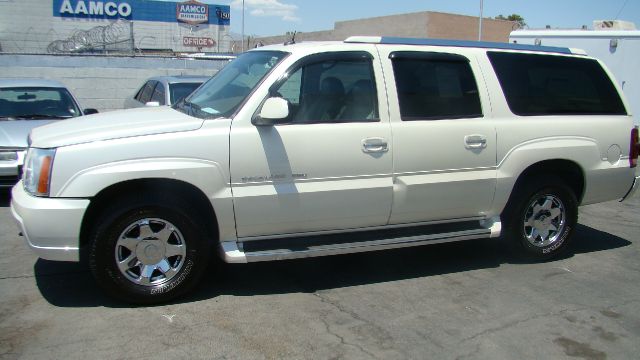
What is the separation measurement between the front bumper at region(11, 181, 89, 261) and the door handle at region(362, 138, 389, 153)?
2.13m

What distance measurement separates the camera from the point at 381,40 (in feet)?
16.9

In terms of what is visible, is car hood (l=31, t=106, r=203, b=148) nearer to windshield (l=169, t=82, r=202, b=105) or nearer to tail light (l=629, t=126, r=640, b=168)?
windshield (l=169, t=82, r=202, b=105)

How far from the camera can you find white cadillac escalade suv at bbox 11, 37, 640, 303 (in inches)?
169

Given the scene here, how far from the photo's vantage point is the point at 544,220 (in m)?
5.93

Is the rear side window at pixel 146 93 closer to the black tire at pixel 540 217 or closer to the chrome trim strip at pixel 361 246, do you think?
the chrome trim strip at pixel 361 246

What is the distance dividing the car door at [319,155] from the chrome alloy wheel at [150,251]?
502mm

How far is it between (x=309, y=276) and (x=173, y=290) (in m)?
1.27

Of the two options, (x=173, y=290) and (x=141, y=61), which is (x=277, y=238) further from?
(x=141, y=61)

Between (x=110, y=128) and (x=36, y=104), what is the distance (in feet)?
15.9

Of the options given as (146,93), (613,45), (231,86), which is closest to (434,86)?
(231,86)

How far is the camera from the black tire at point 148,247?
14.1 feet

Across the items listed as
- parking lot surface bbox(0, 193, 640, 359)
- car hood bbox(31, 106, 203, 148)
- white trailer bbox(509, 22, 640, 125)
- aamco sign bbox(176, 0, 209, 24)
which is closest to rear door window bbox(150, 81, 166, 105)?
parking lot surface bbox(0, 193, 640, 359)

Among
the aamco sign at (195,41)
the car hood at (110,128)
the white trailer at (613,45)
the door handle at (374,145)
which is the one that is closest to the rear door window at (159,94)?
the car hood at (110,128)

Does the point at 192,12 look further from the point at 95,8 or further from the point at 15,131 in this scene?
the point at 15,131
